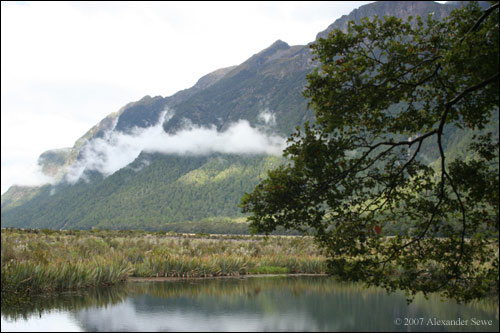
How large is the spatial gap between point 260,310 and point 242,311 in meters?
0.54

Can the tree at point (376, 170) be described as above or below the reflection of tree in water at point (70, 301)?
above

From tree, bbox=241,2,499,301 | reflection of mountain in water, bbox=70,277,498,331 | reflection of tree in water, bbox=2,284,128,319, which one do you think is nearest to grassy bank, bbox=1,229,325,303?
reflection of tree in water, bbox=2,284,128,319

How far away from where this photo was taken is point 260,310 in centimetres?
1381

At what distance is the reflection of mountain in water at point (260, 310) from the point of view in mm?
11922

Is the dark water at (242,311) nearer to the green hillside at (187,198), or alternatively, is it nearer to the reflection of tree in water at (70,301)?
the reflection of tree in water at (70,301)

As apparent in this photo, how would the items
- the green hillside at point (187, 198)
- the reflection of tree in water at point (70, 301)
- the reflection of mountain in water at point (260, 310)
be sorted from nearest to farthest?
the reflection of mountain in water at point (260, 310), the reflection of tree in water at point (70, 301), the green hillside at point (187, 198)

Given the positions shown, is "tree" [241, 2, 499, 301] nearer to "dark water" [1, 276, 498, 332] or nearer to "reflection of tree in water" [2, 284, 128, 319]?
"dark water" [1, 276, 498, 332]

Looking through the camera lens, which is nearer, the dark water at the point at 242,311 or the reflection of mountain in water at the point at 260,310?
the dark water at the point at 242,311

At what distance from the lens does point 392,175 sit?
12.4 metres

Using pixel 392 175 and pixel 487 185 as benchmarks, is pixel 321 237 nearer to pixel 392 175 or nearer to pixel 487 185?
pixel 392 175

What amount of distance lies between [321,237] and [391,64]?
4812mm

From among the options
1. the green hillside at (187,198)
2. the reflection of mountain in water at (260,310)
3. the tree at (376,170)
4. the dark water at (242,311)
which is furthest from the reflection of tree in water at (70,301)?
the green hillside at (187,198)

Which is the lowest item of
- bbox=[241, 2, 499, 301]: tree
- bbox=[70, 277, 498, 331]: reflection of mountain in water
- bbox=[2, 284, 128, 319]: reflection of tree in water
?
bbox=[70, 277, 498, 331]: reflection of mountain in water

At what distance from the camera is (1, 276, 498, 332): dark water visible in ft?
38.7
